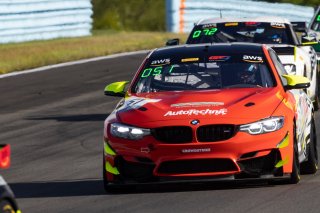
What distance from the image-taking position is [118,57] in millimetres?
27406

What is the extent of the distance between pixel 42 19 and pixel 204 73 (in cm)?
1922

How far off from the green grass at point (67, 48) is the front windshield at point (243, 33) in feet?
23.3

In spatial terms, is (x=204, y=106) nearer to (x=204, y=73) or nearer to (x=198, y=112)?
(x=198, y=112)

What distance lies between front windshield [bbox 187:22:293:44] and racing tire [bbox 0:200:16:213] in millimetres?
11141

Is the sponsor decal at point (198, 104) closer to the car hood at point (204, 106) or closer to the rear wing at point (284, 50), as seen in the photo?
the car hood at point (204, 106)

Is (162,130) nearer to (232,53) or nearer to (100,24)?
(232,53)

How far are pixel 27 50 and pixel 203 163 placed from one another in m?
17.7

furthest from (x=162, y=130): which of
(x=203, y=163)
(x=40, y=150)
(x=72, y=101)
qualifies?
(x=72, y=101)

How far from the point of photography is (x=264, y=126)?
10.2 m

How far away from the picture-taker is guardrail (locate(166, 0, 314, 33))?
3509 cm

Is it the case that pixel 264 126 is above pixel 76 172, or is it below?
above

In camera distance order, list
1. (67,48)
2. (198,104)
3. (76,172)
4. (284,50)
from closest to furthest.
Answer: (198,104)
(76,172)
(284,50)
(67,48)

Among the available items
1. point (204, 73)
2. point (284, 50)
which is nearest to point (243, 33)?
point (284, 50)

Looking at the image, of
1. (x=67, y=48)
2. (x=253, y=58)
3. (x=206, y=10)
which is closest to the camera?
(x=253, y=58)
